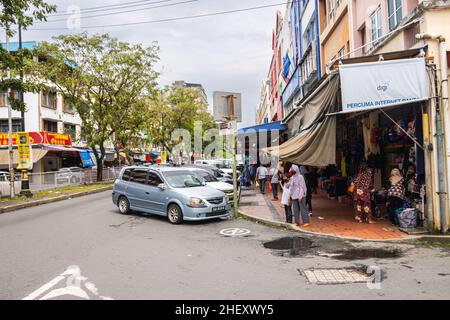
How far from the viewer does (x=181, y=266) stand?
266 inches

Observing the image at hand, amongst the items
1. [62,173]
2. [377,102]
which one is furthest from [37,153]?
[377,102]

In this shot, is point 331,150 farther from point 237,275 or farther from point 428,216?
point 237,275

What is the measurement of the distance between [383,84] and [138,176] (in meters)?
8.21

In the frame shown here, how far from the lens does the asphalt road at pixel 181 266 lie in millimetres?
5293

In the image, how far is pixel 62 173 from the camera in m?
25.6

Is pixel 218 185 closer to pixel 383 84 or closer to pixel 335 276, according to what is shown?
pixel 383 84

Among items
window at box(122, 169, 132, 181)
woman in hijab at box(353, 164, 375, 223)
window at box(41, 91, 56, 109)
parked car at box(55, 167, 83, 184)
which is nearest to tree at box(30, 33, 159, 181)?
parked car at box(55, 167, 83, 184)

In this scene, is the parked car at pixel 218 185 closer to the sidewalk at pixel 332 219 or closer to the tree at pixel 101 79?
the sidewalk at pixel 332 219

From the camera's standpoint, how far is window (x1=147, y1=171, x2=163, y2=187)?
12.4m

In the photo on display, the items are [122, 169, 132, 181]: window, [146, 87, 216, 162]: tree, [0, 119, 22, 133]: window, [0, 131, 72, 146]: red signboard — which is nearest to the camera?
[122, 169, 132, 181]: window

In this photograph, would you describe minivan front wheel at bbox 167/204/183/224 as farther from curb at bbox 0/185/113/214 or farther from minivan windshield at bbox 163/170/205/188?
curb at bbox 0/185/113/214

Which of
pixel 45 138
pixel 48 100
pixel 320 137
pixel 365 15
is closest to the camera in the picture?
pixel 320 137

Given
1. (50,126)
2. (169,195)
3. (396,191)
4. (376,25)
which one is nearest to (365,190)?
(396,191)

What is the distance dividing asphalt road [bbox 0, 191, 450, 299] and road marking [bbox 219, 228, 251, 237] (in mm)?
234
